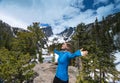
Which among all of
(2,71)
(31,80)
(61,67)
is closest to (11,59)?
(2,71)

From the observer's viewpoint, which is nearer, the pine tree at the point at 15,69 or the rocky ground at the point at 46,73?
the pine tree at the point at 15,69

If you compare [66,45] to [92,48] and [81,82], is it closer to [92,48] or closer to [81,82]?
[81,82]

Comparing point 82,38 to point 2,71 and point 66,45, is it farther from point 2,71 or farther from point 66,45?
point 66,45

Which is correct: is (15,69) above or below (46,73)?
above

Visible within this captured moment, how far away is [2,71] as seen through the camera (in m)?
41.3

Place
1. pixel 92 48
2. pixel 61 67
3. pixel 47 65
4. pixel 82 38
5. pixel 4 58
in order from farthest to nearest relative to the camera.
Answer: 1. pixel 82 38
2. pixel 47 65
3. pixel 4 58
4. pixel 92 48
5. pixel 61 67

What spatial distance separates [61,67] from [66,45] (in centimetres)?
57

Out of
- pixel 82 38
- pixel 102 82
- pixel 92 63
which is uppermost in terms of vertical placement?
pixel 82 38

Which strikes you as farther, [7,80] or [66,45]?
[7,80]

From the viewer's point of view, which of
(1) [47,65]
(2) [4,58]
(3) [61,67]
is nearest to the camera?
(3) [61,67]

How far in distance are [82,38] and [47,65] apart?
10.2 meters

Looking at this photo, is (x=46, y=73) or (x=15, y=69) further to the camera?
(x=46, y=73)

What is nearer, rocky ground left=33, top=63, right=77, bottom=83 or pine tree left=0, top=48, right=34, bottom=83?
pine tree left=0, top=48, right=34, bottom=83

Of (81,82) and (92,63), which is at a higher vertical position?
(92,63)
